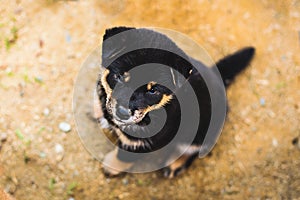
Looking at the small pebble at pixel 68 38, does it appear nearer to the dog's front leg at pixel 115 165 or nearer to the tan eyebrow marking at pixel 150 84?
the dog's front leg at pixel 115 165

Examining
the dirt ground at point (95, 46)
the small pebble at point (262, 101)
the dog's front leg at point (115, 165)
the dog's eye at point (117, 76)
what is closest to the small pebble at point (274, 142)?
the dirt ground at point (95, 46)

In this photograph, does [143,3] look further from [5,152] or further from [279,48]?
[5,152]

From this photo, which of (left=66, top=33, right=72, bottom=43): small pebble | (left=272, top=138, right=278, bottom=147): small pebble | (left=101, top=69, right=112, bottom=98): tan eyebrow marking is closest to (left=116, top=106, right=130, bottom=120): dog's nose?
(left=101, top=69, right=112, bottom=98): tan eyebrow marking

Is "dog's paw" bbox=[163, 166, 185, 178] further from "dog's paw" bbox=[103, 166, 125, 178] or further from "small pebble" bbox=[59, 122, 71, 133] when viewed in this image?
"small pebble" bbox=[59, 122, 71, 133]

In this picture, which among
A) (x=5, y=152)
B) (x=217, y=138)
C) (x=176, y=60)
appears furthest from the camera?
(x=217, y=138)

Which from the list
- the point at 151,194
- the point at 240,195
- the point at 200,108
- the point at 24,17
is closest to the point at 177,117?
the point at 200,108

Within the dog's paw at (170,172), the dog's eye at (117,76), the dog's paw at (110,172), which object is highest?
the dog's eye at (117,76)
